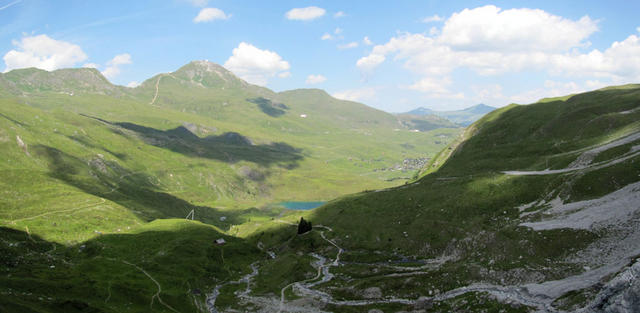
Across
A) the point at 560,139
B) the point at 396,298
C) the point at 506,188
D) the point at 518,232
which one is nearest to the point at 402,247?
the point at 518,232

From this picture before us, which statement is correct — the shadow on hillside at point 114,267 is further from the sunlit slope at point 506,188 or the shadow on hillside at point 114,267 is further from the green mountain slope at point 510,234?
the sunlit slope at point 506,188

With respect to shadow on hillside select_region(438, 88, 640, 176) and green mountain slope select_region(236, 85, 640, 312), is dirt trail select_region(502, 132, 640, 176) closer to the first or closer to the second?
green mountain slope select_region(236, 85, 640, 312)

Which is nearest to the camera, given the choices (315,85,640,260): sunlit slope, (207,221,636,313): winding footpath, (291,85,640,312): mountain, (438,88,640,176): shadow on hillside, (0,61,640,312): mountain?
(207,221,636,313): winding footpath

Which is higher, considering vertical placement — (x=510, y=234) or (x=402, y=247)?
(x=510, y=234)

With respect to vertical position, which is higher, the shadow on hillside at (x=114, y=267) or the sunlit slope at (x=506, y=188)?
the sunlit slope at (x=506, y=188)

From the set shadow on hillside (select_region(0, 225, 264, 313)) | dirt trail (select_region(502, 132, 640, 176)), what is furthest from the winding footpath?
dirt trail (select_region(502, 132, 640, 176))

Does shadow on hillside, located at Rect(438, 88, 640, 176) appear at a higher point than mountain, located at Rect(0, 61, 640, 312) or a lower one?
higher

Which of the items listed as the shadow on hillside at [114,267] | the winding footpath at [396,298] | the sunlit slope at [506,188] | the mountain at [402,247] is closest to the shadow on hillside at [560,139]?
the sunlit slope at [506,188]

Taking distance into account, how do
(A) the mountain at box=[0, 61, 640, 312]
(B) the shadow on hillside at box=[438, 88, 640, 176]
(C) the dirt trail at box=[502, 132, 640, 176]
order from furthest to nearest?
1. (B) the shadow on hillside at box=[438, 88, 640, 176]
2. (C) the dirt trail at box=[502, 132, 640, 176]
3. (A) the mountain at box=[0, 61, 640, 312]

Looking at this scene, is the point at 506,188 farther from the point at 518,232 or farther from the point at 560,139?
the point at 560,139

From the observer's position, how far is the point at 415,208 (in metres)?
147

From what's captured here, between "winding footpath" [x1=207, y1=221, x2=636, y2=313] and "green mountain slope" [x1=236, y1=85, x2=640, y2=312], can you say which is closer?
"winding footpath" [x1=207, y1=221, x2=636, y2=313]

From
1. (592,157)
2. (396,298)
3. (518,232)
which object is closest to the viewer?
(396,298)

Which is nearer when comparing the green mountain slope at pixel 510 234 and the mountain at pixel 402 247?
the green mountain slope at pixel 510 234
